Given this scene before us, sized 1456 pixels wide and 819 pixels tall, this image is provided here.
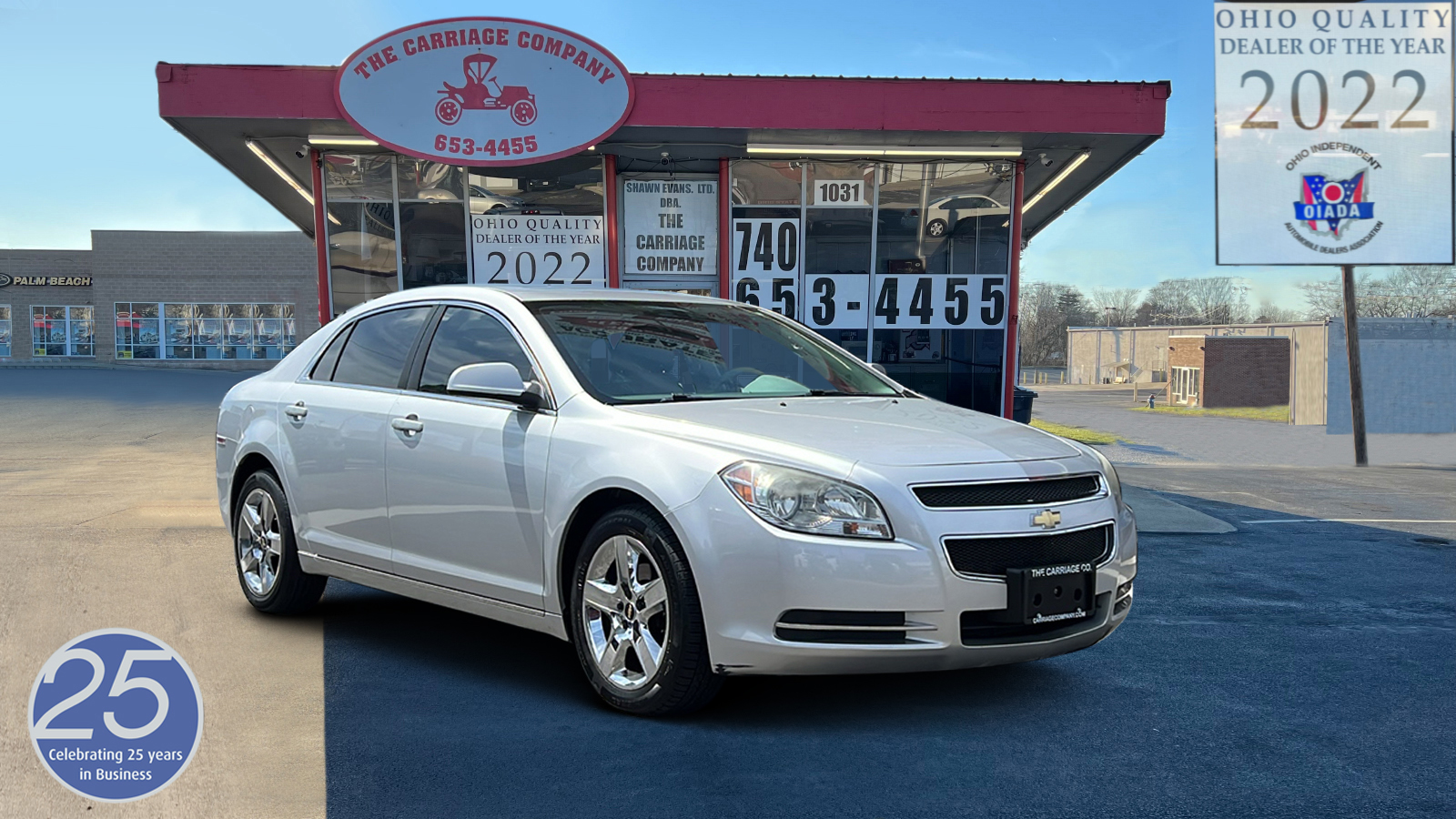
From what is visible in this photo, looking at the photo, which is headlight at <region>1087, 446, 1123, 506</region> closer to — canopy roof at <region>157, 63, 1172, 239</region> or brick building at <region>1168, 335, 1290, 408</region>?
canopy roof at <region>157, 63, 1172, 239</region>

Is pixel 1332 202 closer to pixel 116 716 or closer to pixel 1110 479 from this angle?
pixel 1110 479

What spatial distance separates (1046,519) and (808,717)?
1130mm

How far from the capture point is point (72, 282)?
61.1 meters

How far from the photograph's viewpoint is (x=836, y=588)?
4238mm

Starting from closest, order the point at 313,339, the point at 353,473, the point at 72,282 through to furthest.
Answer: the point at 353,473 → the point at 313,339 → the point at 72,282

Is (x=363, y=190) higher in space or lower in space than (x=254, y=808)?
higher

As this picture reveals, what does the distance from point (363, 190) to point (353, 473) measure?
8.76 metres

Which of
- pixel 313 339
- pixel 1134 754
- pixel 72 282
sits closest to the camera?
pixel 1134 754

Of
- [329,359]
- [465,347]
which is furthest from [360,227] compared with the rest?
[465,347]

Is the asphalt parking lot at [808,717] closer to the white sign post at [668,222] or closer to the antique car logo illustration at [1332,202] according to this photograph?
the white sign post at [668,222]

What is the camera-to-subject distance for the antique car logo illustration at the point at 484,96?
13.1 meters

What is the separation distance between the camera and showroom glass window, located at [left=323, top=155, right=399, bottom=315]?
45.6 ft

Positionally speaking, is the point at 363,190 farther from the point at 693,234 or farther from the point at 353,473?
the point at 353,473

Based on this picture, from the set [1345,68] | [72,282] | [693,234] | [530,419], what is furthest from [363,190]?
[72,282]
